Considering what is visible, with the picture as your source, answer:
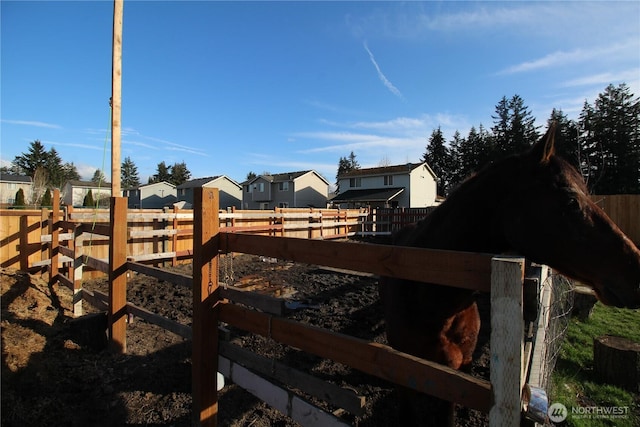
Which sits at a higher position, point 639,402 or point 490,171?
point 490,171

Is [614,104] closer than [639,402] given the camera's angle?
No

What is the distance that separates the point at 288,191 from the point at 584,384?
130ft

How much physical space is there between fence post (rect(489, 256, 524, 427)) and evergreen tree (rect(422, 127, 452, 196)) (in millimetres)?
62630

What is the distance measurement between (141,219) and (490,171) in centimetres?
873

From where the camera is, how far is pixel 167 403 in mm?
2875

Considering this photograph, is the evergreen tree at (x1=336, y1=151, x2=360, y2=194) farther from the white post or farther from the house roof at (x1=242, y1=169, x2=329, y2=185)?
the white post

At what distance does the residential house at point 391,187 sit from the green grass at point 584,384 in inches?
1142

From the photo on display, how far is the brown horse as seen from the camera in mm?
1375

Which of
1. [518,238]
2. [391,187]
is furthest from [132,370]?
[391,187]

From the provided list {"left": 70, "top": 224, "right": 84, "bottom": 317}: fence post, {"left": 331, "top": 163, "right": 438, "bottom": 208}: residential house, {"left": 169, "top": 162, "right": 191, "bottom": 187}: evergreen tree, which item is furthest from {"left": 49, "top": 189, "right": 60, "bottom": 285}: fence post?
{"left": 169, "top": 162, "right": 191, "bottom": 187}: evergreen tree

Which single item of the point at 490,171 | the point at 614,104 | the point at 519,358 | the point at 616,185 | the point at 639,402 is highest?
the point at 614,104

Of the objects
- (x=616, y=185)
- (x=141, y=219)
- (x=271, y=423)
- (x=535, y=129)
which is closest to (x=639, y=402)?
(x=271, y=423)

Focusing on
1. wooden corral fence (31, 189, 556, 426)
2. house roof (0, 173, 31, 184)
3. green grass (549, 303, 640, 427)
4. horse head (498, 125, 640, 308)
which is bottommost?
green grass (549, 303, 640, 427)

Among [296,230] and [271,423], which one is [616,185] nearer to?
[296,230]
